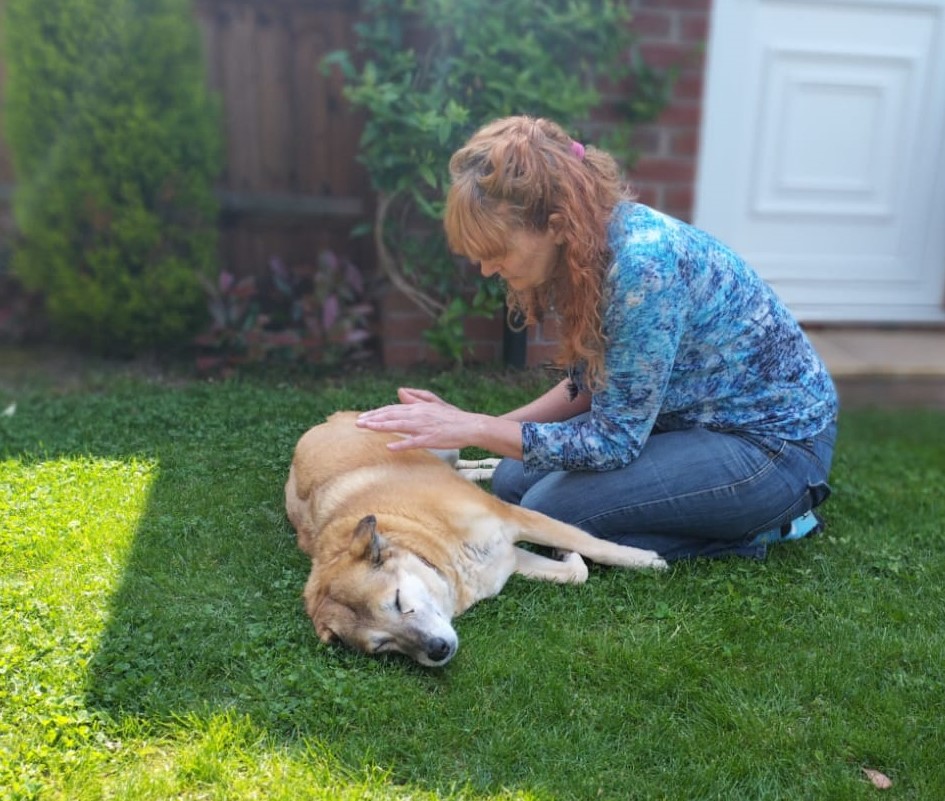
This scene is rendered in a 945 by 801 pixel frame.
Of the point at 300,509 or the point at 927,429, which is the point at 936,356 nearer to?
the point at 927,429

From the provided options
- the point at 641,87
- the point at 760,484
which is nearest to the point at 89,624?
the point at 760,484

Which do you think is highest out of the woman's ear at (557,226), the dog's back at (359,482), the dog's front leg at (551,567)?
the woman's ear at (557,226)

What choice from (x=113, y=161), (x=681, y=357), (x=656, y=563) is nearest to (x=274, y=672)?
(x=656, y=563)

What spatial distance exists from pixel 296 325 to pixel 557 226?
11.0 feet

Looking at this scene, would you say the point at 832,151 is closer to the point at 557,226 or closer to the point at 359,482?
the point at 557,226

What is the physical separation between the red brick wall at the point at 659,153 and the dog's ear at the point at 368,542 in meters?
2.48

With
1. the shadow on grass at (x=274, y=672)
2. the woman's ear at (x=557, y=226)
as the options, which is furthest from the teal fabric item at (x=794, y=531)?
the woman's ear at (x=557, y=226)

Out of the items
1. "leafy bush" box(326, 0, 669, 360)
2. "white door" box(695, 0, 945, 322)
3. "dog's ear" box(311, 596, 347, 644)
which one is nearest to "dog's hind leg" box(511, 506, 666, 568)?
"dog's ear" box(311, 596, 347, 644)

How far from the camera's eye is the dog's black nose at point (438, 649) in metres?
2.49

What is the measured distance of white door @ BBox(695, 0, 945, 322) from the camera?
5145 millimetres

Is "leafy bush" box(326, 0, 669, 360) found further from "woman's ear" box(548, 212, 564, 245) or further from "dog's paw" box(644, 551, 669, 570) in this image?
"dog's paw" box(644, 551, 669, 570)

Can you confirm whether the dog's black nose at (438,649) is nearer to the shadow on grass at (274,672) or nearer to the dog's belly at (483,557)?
the shadow on grass at (274,672)

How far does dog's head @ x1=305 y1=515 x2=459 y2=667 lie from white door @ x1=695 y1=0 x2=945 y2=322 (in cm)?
345

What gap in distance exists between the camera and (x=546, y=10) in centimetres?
453
